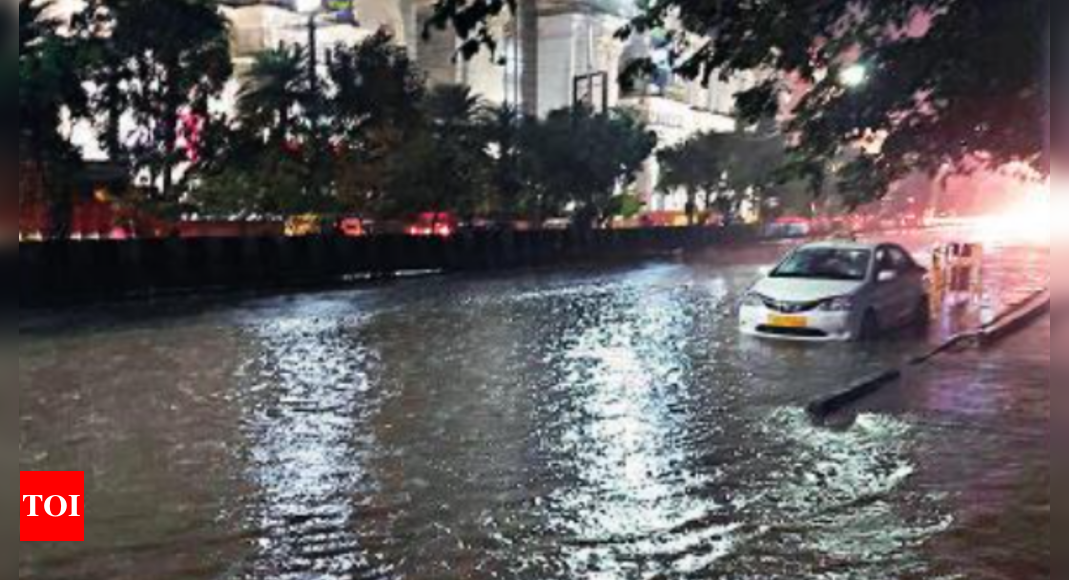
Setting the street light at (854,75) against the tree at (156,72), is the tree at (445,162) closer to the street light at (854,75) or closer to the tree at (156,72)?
the tree at (156,72)

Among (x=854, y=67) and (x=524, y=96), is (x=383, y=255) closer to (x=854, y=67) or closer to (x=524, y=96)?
(x=854, y=67)

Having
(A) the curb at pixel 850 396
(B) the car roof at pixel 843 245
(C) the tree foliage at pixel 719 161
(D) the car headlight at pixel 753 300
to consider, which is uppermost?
(C) the tree foliage at pixel 719 161

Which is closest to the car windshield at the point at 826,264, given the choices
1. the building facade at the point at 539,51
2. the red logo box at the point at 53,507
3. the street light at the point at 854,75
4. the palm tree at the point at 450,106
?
the street light at the point at 854,75

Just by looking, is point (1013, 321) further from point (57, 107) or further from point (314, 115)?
point (314, 115)

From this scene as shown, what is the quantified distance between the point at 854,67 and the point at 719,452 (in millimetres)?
7661

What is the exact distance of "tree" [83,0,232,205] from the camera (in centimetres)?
2862

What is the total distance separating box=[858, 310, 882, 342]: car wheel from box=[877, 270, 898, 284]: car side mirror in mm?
623

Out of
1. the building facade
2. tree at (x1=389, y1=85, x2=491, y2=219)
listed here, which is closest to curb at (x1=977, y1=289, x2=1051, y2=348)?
tree at (x1=389, y1=85, x2=491, y2=219)

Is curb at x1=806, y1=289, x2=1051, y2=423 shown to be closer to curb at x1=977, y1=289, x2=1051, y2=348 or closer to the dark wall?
curb at x1=977, y1=289, x2=1051, y2=348

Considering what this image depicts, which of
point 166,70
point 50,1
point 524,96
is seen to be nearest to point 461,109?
point 166,70

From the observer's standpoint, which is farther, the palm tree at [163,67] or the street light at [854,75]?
the palm tree at [163,67]

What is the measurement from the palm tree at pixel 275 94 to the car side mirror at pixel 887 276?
22.5 m

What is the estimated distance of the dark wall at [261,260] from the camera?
24.3 m

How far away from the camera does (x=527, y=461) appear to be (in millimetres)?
8320
